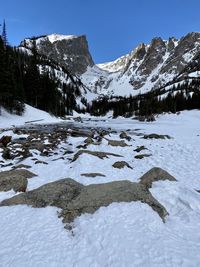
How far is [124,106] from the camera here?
171000 mm

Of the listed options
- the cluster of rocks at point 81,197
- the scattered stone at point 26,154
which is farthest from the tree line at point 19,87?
the cluster of rocks at point 81,197

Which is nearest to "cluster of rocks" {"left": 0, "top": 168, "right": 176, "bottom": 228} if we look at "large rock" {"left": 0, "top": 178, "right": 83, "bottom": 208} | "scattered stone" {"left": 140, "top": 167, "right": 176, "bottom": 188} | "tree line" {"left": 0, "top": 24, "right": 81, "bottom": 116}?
"large rock" {"left": 0, "top": 178, "right": 83, "bottom": 208}

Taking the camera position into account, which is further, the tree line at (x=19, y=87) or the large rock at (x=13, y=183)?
the tree line at (x=19, y=87)

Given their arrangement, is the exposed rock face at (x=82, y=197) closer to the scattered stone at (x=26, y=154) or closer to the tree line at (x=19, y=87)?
the scattered stone at (x=26, y=154)

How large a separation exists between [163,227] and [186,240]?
80 centimetres

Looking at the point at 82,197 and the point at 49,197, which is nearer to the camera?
the point at 82,197

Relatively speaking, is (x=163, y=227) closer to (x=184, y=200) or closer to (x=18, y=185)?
(x=184, y=200)

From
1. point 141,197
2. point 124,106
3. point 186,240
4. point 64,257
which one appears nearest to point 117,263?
point 64,257

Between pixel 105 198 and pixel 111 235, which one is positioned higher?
pixel 105 198

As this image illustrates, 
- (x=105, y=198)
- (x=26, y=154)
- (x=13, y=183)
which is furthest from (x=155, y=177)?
(x=26, y=154)

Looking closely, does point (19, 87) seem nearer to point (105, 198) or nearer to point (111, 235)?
point (105, 198)

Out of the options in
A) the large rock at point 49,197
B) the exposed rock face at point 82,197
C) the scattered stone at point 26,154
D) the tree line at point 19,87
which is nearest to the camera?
the exposed rock face at point 82,197

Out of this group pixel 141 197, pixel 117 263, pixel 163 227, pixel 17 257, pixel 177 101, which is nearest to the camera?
pixel 117 263

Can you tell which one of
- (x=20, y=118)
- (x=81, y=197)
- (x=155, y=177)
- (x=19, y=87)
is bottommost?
(x=20, y=118)
